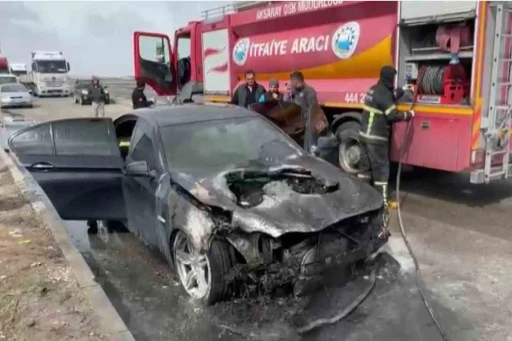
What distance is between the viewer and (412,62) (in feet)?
22.8

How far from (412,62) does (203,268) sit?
14.3 ft

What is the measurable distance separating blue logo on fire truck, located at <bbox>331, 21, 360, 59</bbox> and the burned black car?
9.27ft

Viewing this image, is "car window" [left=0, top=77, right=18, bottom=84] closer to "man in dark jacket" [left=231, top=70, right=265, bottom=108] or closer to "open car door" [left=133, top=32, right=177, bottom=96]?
"open car door" [left=133, top=32, right=177, bottom=96]

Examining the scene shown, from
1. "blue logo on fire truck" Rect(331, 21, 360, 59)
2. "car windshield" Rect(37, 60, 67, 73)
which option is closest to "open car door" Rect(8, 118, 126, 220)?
"blue logo on fire truck" Rect(331, 21, 360, 59)

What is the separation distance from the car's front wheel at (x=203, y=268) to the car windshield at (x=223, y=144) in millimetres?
729

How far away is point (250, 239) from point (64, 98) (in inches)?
1461

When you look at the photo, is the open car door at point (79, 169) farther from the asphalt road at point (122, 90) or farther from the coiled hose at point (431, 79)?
the asphalt road at point (122, 90)

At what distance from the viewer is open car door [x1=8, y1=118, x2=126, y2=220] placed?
563 cm

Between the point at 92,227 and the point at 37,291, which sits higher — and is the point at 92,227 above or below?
below

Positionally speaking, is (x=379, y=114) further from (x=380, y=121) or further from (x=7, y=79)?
(x=7, y=79)

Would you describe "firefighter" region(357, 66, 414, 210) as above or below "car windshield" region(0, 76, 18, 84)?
below

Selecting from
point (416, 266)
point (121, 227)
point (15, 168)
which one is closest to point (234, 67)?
point (15, 168)

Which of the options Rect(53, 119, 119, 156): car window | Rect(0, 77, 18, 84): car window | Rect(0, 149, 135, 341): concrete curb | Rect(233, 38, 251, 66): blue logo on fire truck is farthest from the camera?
Rect(0, 77, 18, 84): car window

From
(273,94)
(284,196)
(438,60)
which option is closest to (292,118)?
(273,94)
